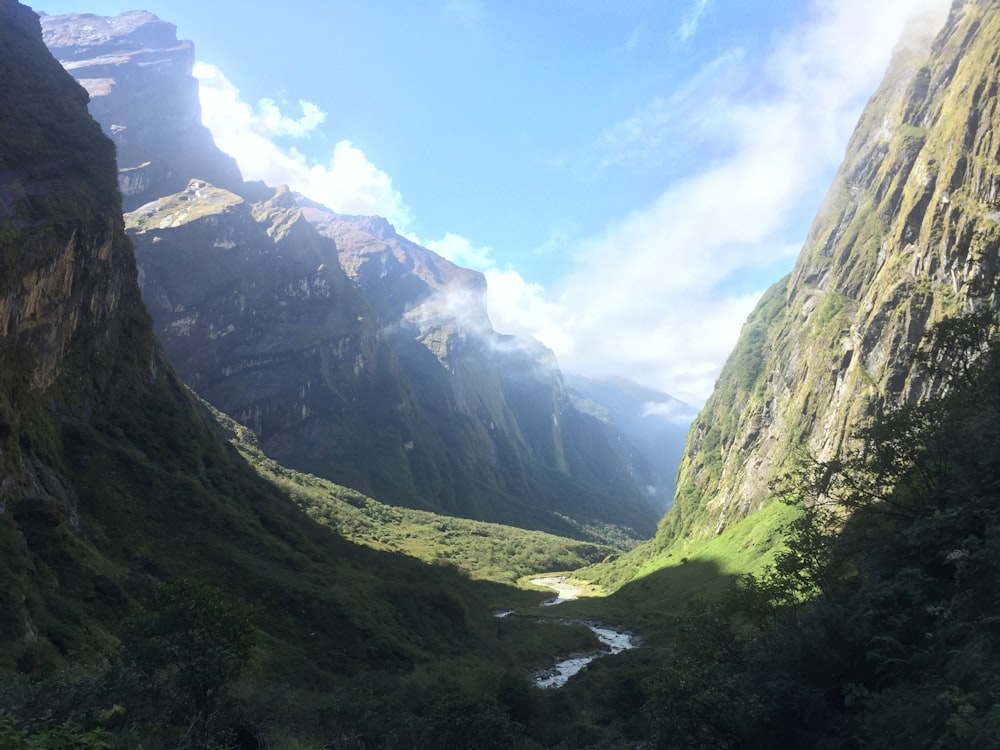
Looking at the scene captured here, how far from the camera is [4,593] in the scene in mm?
29406

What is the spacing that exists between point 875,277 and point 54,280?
124150mm

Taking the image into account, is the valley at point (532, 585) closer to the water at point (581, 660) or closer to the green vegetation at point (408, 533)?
the water at point (581, 660)

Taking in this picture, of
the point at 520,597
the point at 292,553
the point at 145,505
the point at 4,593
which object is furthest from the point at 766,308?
the point at 4,593

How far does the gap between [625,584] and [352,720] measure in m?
109

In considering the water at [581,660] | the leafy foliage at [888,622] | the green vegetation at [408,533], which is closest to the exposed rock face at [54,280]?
the leafy foliage at [888,622]

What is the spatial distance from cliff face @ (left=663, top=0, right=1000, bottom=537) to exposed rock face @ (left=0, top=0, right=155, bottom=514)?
258ft

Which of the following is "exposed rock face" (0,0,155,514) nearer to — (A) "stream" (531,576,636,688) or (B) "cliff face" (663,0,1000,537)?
(A) "stream" (531,576,636,688)

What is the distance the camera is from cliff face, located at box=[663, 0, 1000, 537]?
272 ft

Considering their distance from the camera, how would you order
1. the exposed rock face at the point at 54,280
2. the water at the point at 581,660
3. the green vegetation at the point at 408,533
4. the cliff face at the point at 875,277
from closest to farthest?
the exposed rock face at the point at 54,280
the water at the point at 581,660
the cliff face at the point at 875,277
the green vegetation at the point at 408,533

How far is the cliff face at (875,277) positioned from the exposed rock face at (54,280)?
7852cm

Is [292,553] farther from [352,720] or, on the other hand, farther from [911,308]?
[911,308]

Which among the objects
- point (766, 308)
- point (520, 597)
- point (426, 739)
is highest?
point (766, 308)

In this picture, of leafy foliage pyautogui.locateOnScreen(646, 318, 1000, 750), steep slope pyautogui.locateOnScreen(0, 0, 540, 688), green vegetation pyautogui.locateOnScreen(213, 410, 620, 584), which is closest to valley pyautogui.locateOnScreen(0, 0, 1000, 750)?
leafy foliage pyautogui.locateOnScreen(646, 318, 1000, 750)

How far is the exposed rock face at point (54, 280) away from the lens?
48.8 meters
